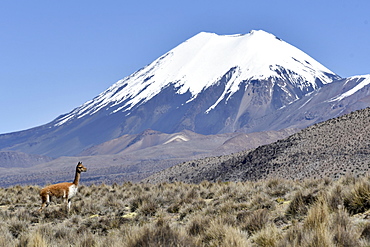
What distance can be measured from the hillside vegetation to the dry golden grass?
1091 inches

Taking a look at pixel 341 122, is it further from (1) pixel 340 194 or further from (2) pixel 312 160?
(1) pixel 340 194

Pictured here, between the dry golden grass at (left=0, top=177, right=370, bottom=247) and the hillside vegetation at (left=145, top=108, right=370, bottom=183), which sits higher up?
the dry golden grass at (left=0, top=177, right=370, bottom=247)

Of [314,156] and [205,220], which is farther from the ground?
[205,220]

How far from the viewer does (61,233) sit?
13180 mm

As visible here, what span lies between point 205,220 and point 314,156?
144 feet

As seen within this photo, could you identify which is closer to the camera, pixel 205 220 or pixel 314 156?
pixel 205 220

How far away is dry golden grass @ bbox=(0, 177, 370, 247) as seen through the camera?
9.95m

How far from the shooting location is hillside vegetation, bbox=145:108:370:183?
48938 millimetres

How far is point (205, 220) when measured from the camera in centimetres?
1271

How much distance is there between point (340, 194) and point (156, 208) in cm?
681

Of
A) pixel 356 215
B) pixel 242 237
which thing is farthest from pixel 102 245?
pixel 356 215

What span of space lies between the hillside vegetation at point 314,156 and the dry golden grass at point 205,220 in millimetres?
27704

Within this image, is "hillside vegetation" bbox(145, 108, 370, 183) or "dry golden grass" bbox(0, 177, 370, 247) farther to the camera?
"hillside vegetation" bbox(145, 108, 370, 183)

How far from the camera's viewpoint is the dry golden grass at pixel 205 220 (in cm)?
995
